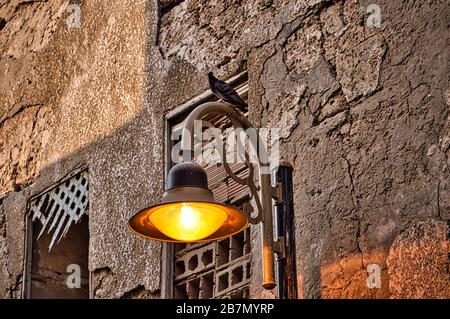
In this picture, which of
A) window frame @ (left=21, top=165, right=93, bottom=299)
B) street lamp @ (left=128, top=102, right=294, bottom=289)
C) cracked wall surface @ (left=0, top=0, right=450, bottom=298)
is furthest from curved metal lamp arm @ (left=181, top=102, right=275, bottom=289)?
window frame @ (left=21, top=165, right=93, bottom=299)

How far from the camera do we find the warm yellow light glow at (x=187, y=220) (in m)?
4.51

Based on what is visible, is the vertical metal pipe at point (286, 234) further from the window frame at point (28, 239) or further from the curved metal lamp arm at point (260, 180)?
the window frame at point (28, 239)

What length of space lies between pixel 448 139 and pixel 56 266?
3.56m

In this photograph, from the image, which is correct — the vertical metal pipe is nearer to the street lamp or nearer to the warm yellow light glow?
the street lamp

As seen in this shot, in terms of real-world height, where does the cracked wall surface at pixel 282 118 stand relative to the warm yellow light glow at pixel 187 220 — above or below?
above

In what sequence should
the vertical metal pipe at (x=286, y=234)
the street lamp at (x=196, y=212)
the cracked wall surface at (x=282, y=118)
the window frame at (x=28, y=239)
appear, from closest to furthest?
the street lamp at (x=196, y=212)
the vertical metal pipe at (x=286, y=234)
the cracked wall surface at (x=282, y=118)
the window frame at (x=28, y=239)

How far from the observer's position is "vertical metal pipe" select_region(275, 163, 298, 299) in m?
4.65

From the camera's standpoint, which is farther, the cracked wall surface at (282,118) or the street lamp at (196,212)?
the cracked wall surface at (282,118)

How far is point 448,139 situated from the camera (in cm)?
498


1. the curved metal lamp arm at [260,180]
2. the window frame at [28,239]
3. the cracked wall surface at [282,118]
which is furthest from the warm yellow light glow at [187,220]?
the window frame at [28,239]

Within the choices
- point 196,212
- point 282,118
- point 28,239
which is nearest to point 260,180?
point 196,212

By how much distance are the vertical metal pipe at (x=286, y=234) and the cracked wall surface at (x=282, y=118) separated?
21.5 inches

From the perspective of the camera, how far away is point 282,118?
5.86 meters

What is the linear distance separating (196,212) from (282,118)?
1472 mm
